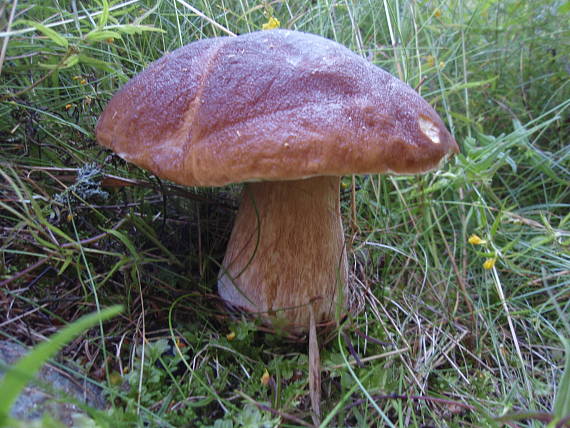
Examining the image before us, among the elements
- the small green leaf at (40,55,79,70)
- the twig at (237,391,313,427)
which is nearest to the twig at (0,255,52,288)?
the small green leaf at (40,55,79,70)

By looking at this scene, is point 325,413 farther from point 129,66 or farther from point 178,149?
point 129,66

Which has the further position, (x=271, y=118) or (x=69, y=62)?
(x=69, y=62)

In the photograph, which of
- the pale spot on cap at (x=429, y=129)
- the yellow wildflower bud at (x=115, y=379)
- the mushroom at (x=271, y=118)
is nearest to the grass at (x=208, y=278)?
the yellow wildflower bud at (x=115, y=379)

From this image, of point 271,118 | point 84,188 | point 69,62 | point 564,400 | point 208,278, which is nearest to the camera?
point 564,400

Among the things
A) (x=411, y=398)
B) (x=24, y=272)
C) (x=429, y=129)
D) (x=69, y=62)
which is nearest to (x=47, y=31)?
(x=69, y=62)

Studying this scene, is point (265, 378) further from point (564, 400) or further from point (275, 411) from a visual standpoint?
point (564, 400)

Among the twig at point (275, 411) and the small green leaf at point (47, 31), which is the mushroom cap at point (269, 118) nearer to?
the small green leaf at point (47, 31)

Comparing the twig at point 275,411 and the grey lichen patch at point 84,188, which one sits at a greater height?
the grey lichen patch at point 84,188
